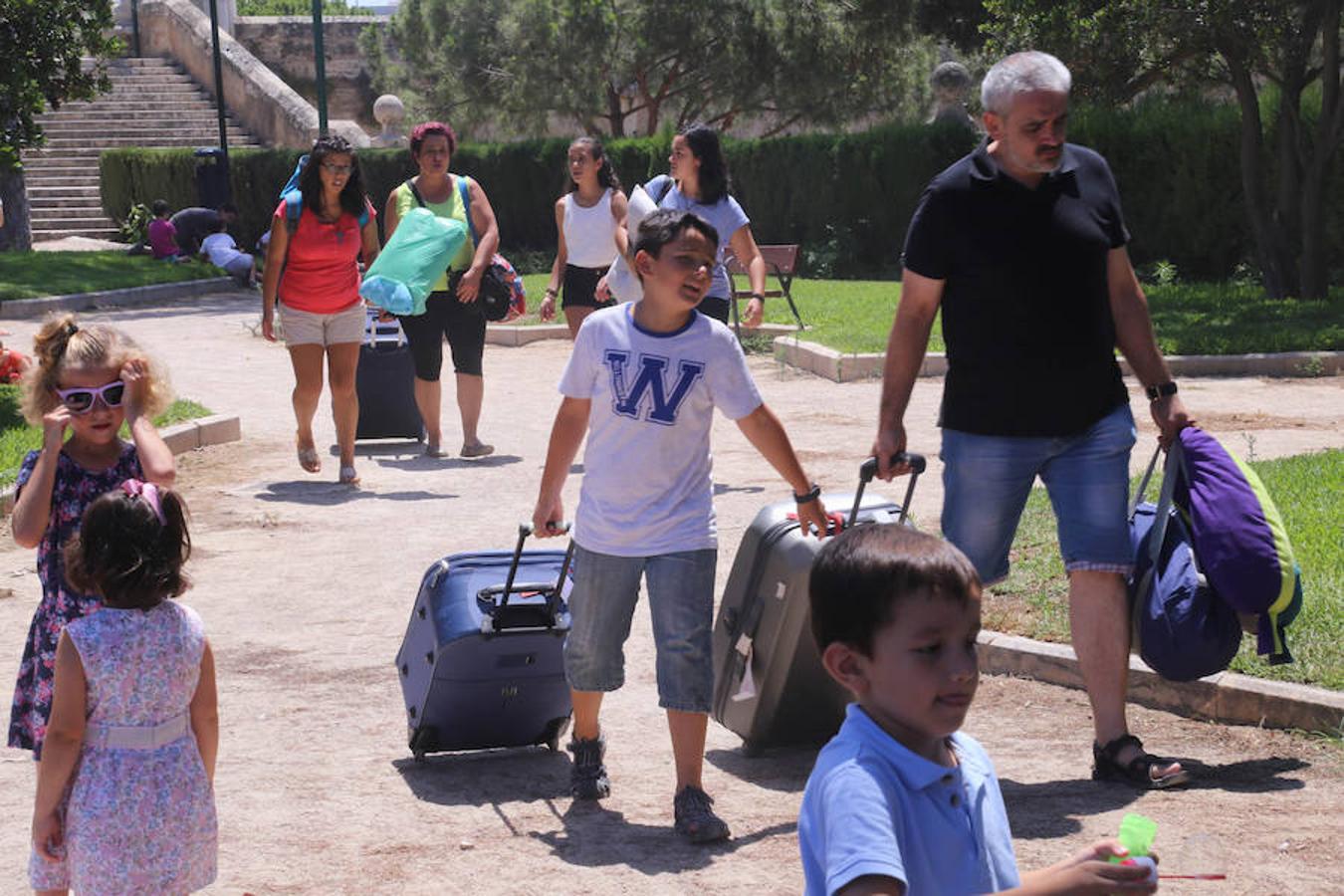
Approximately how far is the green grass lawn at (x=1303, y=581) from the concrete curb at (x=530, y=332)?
358 inches

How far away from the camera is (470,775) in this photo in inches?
220

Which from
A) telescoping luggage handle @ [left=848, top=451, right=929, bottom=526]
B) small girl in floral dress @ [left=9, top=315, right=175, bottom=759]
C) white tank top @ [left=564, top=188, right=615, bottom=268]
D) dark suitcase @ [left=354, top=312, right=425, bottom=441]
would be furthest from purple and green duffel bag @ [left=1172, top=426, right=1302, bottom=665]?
dark suitcase @ [left=354, top=312, right=425, bottom=441]

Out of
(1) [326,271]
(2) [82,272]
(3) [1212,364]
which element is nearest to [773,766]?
(1) [326,271]

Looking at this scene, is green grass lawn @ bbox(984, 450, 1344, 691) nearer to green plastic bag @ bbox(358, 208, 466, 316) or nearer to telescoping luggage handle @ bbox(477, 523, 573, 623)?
telescoping luggage handle @ bbox(477, 523, 573, 623)

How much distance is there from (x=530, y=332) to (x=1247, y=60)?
7.28 metres

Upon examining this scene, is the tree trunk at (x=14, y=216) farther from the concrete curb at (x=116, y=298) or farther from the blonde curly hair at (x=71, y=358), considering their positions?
the blonde curly hair at (x=71, y=358)

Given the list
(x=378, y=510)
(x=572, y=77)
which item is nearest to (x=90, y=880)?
(x=378, y=510)

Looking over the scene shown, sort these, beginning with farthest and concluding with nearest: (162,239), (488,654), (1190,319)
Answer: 1. (162,239)
2. (1190,319)
3. (488,654)

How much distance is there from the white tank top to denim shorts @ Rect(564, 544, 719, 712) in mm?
5652

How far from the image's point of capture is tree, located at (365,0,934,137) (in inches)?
1308

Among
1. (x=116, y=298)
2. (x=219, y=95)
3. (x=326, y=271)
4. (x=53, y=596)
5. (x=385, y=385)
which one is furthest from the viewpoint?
(x=219, y=95)

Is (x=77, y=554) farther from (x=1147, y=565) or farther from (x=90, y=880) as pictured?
(x=1147, y=565)

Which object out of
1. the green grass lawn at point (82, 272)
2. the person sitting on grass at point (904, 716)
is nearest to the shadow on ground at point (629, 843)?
the person sitting on grass at point (904, 716)

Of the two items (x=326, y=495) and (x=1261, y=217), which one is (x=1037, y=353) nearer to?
(x=326, y=495)
